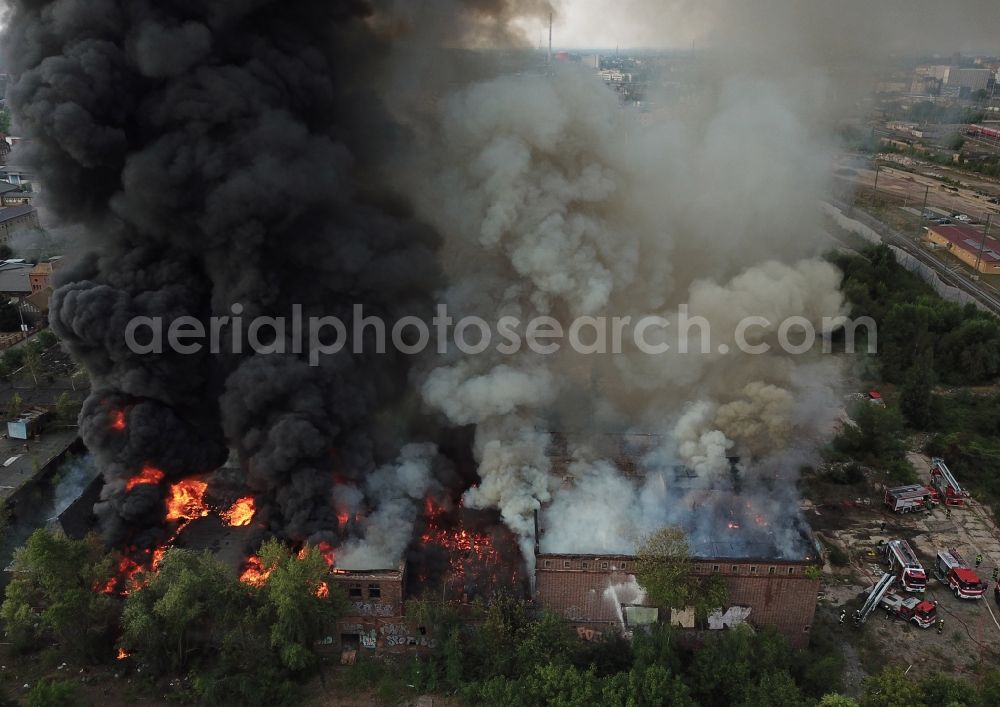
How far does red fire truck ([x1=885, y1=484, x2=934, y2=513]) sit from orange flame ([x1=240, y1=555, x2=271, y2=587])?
2520cm

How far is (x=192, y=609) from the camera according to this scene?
20.7 m

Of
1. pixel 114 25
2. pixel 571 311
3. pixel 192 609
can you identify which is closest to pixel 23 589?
pixel 192 609

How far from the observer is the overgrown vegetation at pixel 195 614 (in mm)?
20875

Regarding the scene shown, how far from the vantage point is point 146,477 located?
25.8 meters

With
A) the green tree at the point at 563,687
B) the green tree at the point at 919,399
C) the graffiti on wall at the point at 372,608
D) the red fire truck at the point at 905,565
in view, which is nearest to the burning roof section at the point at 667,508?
the green tree at the point at 563,687

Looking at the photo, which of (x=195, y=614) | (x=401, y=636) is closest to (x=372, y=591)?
(x=401, y=636)

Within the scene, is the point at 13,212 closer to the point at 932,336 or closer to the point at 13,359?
the point at 13,359

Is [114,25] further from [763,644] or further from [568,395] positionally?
[763,644]

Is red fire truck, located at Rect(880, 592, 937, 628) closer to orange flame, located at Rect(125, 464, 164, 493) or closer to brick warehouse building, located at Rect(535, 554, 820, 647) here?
brick warehouse building, located at Rect(535, 554, 820, 647)

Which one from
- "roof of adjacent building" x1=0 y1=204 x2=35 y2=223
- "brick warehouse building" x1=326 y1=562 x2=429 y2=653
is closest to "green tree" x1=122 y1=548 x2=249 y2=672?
"brick warehouse building" x1=326 y1=562 x2=429 y2=653

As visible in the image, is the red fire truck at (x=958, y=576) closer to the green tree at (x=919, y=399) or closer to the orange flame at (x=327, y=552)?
the green tree at (x=919, y=399)

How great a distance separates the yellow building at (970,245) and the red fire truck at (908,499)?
38449 millimetres

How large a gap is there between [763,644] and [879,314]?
35853 millimetres

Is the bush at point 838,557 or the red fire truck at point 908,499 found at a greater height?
the red fire truck at point 908,499
